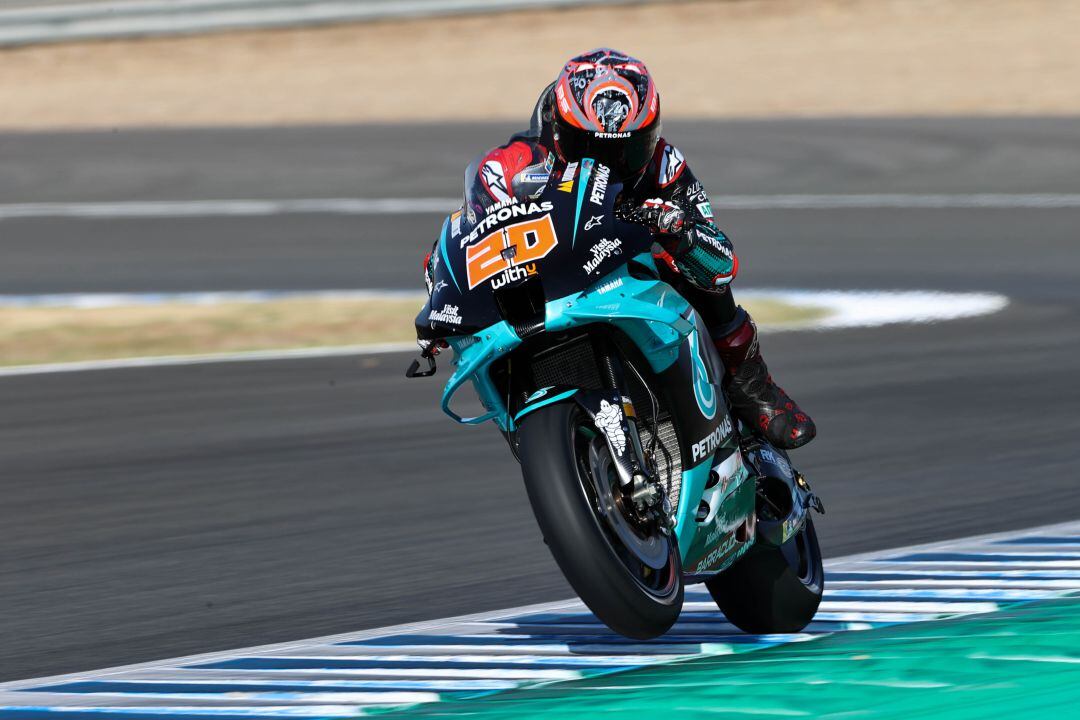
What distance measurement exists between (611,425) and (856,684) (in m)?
0.84

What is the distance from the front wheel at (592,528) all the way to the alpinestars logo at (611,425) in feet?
0.18

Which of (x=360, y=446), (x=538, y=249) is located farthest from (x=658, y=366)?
(x=360, y=446)

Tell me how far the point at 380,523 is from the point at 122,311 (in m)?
6.41

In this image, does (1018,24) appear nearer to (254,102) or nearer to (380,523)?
(254,102)

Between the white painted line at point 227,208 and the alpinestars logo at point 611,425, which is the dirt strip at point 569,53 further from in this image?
the alpinestars logo at point 611,425

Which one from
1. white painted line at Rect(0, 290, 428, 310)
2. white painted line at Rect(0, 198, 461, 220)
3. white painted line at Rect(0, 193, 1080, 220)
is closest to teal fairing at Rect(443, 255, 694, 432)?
white painted line at Rect(0, 290, 428, 310)

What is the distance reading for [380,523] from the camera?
22.8 feet

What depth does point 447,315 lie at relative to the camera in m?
4.48

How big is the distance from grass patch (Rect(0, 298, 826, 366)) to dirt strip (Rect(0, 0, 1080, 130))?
1077cm

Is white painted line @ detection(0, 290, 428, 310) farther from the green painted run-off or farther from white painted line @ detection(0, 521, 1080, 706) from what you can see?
the green painted run-off

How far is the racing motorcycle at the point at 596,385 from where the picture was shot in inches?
169

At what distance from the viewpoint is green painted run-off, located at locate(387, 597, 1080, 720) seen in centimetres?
417

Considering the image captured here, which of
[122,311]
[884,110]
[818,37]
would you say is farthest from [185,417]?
→ [818,37]

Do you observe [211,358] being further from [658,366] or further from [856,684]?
[856,684]
